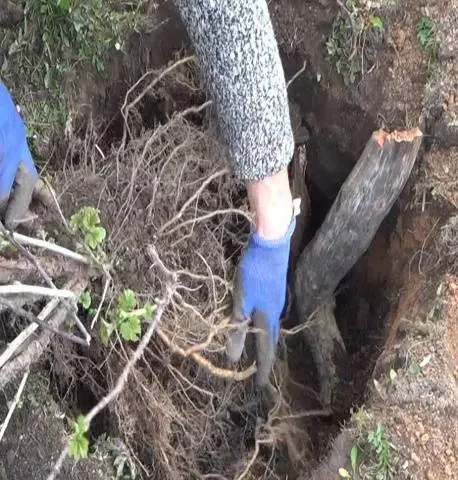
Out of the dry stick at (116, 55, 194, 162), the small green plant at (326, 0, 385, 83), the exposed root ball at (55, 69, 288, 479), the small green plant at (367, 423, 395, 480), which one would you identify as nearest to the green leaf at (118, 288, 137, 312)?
the exposed root ball at (55, 69, 288, 479)

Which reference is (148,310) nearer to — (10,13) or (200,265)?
(200,265)

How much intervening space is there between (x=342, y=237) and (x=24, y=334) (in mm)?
721

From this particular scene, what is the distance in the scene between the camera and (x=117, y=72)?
170 cm

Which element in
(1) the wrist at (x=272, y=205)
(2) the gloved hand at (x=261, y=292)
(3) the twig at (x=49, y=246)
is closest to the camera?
(3) the twig at (x=49, y=246)

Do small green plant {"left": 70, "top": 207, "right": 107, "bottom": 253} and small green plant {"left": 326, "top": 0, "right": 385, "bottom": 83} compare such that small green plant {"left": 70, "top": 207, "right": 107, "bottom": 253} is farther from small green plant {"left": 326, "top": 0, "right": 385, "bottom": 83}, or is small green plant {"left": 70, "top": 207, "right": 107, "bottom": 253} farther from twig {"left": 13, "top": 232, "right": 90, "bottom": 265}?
small green plant {"left": 326, "top": 0, "right": 385, "bottom": 83}

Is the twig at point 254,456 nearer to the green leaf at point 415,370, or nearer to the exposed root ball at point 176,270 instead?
the exposed root ball at point 176,270

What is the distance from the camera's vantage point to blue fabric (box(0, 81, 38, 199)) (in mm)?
1284

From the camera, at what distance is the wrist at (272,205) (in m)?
1.34

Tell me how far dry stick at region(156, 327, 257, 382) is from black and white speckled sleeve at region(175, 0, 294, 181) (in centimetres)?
35

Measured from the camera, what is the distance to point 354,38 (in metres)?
1.61

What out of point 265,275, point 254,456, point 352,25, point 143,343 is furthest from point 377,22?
point 254,456

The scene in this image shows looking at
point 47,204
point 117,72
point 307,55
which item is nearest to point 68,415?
point 47,204

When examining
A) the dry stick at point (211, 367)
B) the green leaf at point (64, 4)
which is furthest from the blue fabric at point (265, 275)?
the green leaf at point (64, 4)

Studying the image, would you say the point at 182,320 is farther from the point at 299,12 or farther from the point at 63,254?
the point at 299,12
